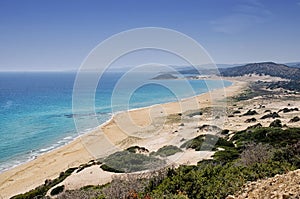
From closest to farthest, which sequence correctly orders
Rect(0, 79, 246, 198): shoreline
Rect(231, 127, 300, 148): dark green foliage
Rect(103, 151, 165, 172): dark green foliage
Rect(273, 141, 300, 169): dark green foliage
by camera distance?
Rect(273, 141, 300, 169): dark green foliage, Rect(103, 151, 165, 172): dark green foliage, Rect(231, 127, 300, 148): dark green foliage, Rect(0, 79, 246, 198): shoreline

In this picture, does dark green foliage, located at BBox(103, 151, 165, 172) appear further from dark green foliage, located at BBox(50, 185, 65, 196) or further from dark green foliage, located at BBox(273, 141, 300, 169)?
dark green foliage, located at BBox(273, 141, 300, 169)

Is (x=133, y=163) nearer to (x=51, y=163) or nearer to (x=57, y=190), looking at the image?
(x=57, y=190)

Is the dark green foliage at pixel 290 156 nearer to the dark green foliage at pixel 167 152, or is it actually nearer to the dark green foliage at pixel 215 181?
the dark green foliage at pixel 215 181

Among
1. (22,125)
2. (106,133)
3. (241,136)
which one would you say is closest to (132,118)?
(106,133)

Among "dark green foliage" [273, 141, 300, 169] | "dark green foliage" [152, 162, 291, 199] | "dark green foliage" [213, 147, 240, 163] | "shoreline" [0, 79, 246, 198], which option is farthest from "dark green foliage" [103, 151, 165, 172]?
"dark green foliage" [152, 162, 291, 199]

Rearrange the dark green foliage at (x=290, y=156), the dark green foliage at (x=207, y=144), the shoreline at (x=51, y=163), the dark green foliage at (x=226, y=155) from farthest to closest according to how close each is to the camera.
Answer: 1. the shoreline at (x=51, y=163)
2. the dark green foliage at (x=207, y=144)
3. the dark green foliage at (x=226, y=155)
4. the dark green foliage at (x=290, y=156)

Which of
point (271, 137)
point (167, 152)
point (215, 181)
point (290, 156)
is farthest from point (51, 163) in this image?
point (215, 181)

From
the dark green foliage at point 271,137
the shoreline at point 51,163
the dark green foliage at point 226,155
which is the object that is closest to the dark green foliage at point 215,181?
the dark green foliage at point 226,155

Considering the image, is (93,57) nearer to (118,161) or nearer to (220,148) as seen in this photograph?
(118,161)

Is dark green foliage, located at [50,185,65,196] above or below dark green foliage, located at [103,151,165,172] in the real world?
above
